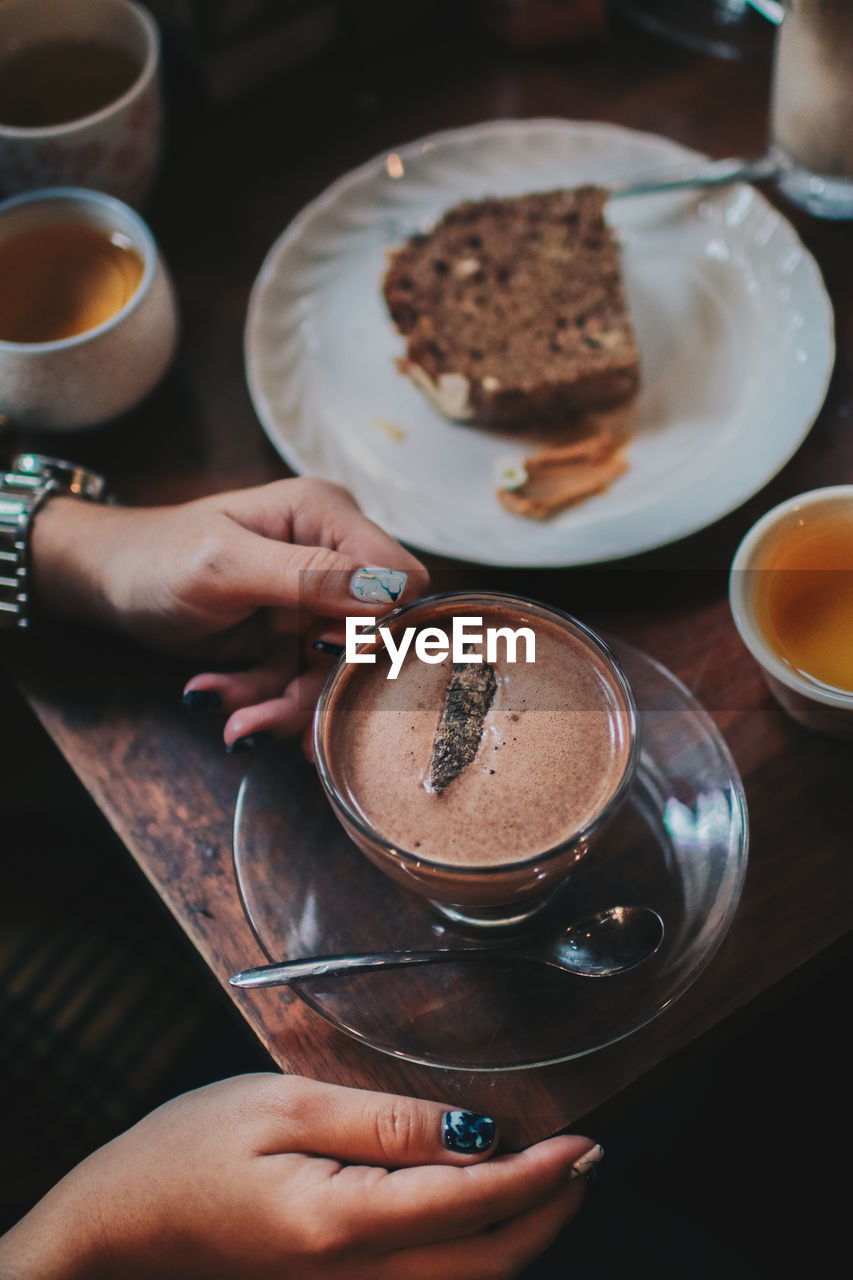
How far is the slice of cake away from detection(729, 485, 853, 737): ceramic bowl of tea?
308 mm

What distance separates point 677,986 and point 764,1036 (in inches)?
16.0

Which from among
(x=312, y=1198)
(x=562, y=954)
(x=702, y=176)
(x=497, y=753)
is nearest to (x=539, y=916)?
(x=562, y=954)

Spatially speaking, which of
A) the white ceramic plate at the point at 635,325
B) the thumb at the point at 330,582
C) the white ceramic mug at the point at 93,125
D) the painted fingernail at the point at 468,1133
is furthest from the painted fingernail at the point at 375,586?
the white ceramic mug at the point at 93,125

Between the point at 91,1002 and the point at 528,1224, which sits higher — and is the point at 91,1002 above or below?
below

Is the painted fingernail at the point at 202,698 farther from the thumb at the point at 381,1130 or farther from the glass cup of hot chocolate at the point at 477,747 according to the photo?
the thumb at the point at 381,1130

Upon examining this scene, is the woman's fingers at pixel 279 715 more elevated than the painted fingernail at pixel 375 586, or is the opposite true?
the painted fingernail at pixel 375 586

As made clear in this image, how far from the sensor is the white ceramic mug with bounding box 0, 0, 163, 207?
1.12 m

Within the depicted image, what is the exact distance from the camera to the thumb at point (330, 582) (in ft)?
2.75

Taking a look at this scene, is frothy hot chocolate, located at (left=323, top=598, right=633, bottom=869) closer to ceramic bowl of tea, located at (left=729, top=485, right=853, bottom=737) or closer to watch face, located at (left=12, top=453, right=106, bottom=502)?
ceramic bowl of tea, located at (left=729, top=485, right=853, bottom=737)

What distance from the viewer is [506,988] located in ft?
2.62

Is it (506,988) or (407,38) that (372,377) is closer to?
(407,38)

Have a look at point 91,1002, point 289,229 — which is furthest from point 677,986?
point 289,229

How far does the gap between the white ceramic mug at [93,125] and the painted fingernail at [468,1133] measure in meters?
1.04

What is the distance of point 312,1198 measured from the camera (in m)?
0.71
